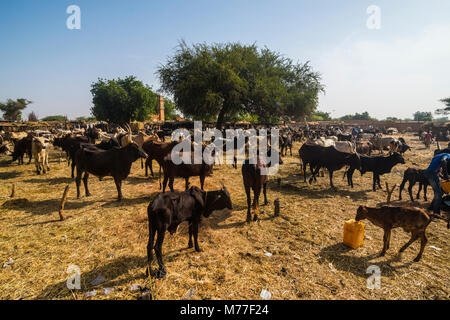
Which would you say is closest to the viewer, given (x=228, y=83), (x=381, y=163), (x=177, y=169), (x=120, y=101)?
(x=177, y=169)

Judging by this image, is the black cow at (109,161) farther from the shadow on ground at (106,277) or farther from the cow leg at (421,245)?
the cow leg at (421,245)

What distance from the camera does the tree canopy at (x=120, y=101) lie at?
1631 inches

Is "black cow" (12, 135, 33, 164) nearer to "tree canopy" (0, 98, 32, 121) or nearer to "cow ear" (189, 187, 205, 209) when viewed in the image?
"cow ear" (189, 187, 205, 209)

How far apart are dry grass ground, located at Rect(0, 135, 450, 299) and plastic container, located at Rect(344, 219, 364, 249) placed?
0.65 ft

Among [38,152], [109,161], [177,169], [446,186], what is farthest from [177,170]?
[446,186]

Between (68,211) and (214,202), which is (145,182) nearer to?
(68,211)

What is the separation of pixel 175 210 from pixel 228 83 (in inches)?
780

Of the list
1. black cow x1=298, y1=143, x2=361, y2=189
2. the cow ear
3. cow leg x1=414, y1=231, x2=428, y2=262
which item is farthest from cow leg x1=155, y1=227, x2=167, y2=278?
black cow x1=298, y1=143, x2=361, y2=189

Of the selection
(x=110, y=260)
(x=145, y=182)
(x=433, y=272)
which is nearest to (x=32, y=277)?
(x=110, y=260)

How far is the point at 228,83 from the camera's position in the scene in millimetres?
21844

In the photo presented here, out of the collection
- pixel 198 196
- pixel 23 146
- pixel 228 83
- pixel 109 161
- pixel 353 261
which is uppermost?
pixel 228 83

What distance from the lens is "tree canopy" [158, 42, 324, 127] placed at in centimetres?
2219

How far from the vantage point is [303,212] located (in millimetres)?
7332

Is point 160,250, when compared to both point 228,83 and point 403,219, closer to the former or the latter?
point 403,219
